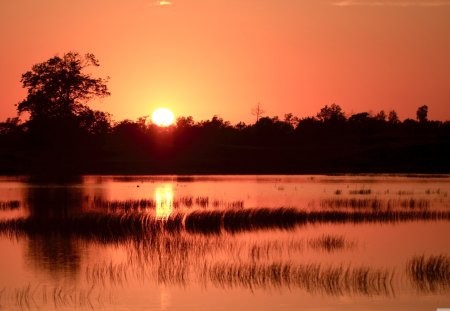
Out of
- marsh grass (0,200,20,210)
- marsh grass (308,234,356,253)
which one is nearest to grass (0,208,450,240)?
marsh grass (308,234,356,253)

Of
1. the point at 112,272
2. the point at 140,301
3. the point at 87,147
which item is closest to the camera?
the point at 140,301

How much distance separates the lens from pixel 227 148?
132 meters

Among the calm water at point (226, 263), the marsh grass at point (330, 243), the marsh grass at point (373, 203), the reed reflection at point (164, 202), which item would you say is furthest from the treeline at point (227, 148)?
the marsh grass at point (330, 243)

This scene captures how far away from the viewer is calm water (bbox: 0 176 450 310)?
61.0ft

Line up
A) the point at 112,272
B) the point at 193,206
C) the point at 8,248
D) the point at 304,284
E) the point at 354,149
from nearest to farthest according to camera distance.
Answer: the point at 304,284, the point at 112,272, the point at 8,248, the point at 193,206, the point at 354,149

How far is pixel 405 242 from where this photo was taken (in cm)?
2853

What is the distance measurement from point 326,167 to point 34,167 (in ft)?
136

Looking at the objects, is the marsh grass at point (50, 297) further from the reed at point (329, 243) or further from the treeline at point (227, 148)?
the treeline at point (227, 148)

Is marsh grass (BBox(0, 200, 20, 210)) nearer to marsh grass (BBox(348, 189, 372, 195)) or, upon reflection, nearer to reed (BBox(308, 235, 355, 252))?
reed (BBox(308, 235, 355, 252))

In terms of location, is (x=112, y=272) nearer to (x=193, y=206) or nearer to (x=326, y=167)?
(x=193, y=206)

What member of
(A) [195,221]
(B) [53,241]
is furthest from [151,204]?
(B) [53,241]

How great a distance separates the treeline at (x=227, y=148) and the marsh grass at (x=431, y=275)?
7660 cm

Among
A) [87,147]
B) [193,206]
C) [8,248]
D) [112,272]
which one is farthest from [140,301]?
[87,147]

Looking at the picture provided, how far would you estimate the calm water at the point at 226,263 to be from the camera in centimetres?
1858
